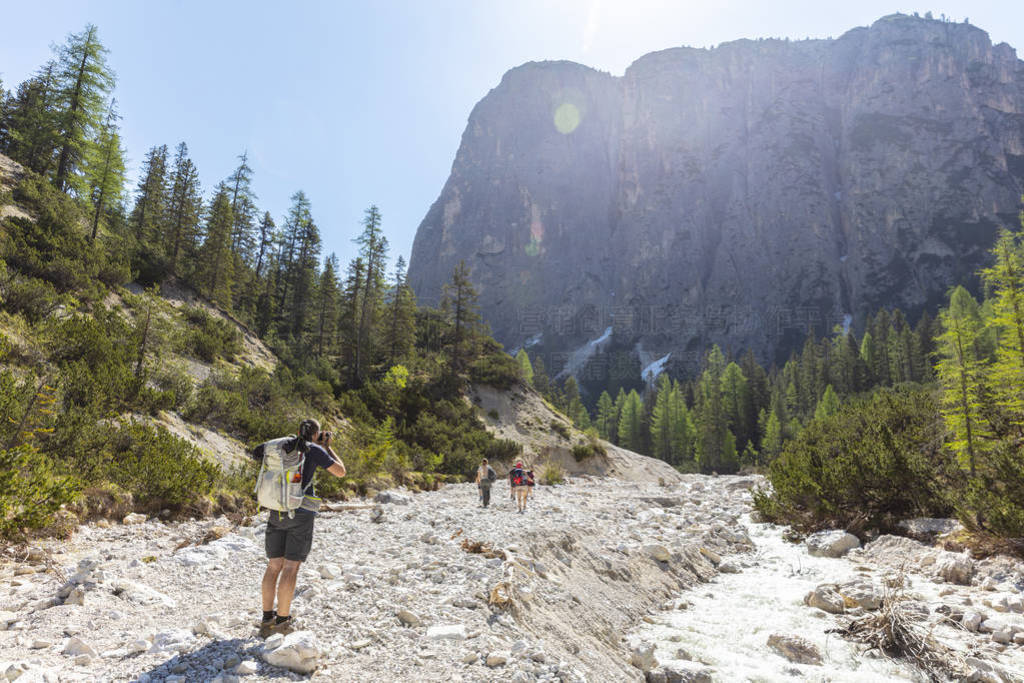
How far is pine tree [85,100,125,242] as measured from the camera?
2790 centimetres

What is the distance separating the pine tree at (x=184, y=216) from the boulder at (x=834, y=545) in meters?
37.4

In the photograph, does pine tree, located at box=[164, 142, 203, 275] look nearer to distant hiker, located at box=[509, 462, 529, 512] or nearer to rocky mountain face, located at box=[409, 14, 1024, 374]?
distant hiker, located at box=[509, 462, 529, 512]

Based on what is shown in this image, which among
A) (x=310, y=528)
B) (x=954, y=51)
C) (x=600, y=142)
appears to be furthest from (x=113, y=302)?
(x=954, y=51)

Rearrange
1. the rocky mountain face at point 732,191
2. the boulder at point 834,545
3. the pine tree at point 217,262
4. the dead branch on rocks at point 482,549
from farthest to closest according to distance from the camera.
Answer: the rocky mountain face at point 732,191
the pine tree at point 217,262
the boulder at point 834,545
the dead branch on rocks at point 482,549

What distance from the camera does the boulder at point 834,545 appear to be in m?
12.8

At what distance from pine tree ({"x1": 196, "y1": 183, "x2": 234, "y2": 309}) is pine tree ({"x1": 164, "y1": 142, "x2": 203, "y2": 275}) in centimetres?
129

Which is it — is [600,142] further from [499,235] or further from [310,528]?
[310,528]

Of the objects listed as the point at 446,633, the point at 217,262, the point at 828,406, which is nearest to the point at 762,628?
the point at 446,633

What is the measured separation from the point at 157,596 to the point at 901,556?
1450 centimetres

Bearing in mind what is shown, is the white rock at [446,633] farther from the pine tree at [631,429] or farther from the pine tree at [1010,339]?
the pine tree at [631,429]

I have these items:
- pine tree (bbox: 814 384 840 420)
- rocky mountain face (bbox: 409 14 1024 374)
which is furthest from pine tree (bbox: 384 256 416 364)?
rocky mountain face (bbox: 409 14 1024 374)

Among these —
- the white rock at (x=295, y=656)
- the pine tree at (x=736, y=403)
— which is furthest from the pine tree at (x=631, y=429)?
the white rock at (x=295, y=656)

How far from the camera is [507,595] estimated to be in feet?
18.6

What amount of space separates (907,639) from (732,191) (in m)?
165
